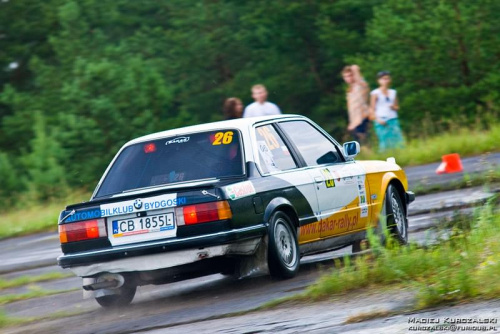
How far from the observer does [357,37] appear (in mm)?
50906

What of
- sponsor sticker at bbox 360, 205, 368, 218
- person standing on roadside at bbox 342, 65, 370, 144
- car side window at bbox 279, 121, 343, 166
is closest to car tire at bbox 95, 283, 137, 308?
car side window at bbox 279, 121, 343, 166

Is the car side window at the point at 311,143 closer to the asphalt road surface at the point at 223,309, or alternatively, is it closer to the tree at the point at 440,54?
the asphalt road surface at the point at 223,309

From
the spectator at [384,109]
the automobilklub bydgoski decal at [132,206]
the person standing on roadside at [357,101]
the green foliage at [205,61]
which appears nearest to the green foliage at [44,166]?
the green foliage at [205,61]

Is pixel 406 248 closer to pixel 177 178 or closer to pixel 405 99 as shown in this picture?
pixel 177 178

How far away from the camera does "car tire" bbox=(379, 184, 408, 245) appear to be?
1066 centimetres

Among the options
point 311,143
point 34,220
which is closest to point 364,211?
point 311,143

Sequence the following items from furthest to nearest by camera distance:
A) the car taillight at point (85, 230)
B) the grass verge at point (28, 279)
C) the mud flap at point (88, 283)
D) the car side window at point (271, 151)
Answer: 1. the grass verge at point (28, 279)
2. the car side window at point (271, 151)
3. the mud flap at point (88, 283)
4. the car taillight at point (85, 230)

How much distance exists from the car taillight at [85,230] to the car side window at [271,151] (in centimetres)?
149

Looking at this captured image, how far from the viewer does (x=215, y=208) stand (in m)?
8.43

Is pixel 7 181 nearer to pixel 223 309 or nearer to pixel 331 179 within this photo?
pixel 331 179

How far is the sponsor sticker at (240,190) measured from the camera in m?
8.54

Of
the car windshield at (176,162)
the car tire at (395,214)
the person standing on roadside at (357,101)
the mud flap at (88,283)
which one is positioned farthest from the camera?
the person standing on roadside at (357,101)

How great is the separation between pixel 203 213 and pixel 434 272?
190 centimetres

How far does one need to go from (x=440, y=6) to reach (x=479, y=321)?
113ft
